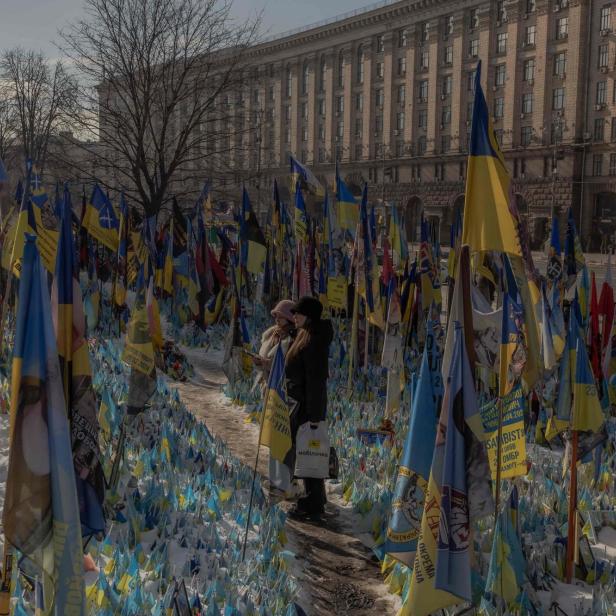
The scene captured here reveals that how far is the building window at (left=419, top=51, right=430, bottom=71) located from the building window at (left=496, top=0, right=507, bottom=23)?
6.51m

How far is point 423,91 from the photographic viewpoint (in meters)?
56.6

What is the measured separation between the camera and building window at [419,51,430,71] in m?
55.9

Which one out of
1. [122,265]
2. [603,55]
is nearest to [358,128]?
[603,55]

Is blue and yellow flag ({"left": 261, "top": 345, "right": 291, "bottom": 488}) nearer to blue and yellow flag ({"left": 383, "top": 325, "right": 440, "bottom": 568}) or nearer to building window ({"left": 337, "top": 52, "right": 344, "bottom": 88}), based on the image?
blue and yellow flag ({"left": 383, "top": 325, "right": 440, "bottom": 568})

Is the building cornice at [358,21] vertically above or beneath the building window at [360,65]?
above

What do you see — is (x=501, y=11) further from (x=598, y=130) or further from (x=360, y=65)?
(x=360, y=65)

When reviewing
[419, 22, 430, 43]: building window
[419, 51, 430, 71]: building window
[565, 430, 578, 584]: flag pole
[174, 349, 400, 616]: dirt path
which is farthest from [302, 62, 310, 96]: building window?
[565, 430, 578, 584]: flag pole

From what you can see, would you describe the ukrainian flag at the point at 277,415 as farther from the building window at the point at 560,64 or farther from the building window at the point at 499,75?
the building window at the point at 499,75

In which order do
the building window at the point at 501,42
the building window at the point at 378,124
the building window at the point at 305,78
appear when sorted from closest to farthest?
1. the building window at the point at 501,42
2. the building window at the point at 378,124
3. the building window at the point at 305,78

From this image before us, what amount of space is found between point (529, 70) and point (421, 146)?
32.5 ft

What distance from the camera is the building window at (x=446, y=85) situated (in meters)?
54.6

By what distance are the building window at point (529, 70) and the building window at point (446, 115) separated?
6563 mm

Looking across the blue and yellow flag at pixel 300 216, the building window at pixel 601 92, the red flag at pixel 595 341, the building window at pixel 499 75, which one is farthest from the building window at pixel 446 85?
the red flag at pixel 595 341

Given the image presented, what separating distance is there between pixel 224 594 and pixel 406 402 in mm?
4855
